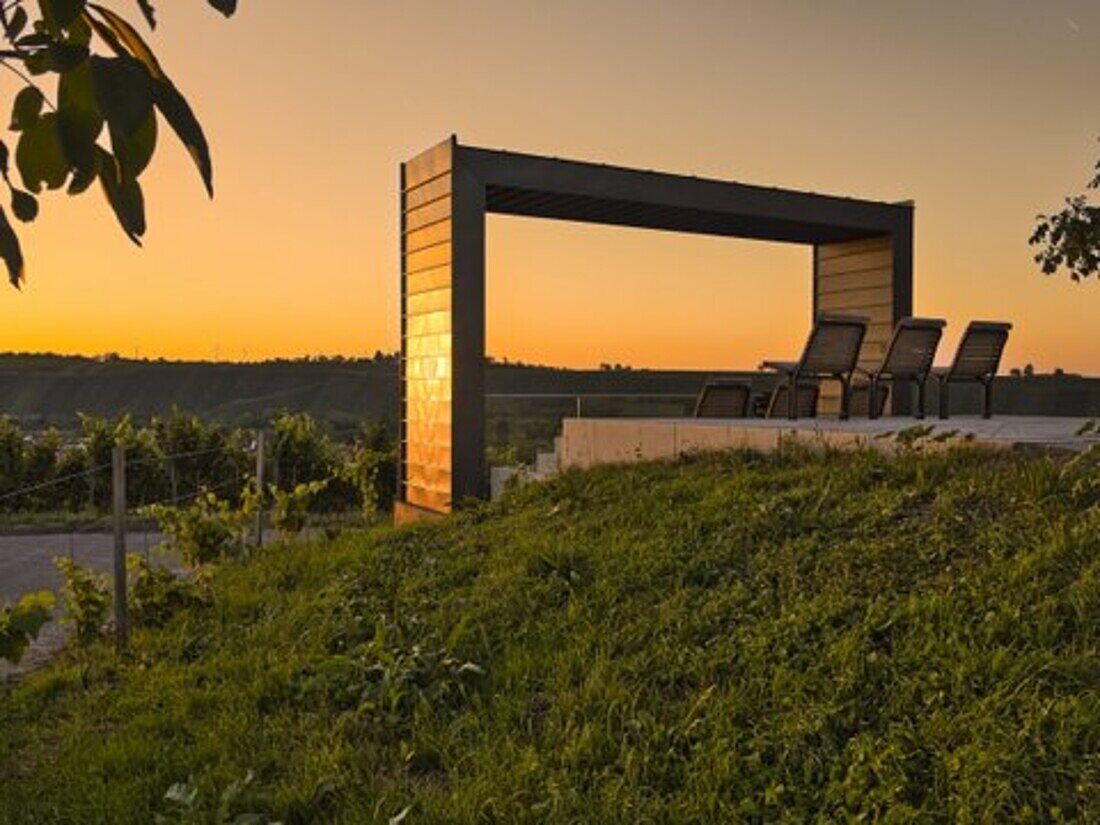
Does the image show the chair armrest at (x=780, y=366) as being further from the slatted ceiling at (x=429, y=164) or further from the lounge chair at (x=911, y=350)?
the slatted ceiling at (x=429, y=164)

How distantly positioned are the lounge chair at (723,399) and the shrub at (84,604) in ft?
21.4

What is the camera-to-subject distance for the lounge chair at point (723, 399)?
10266 mm

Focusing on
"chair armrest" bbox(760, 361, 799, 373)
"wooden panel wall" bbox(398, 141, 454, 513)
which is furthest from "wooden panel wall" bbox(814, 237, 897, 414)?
"wooden panel wall" bbox(398, 141, 454, 513)

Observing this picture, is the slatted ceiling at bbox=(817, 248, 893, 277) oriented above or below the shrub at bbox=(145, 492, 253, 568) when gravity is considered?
above

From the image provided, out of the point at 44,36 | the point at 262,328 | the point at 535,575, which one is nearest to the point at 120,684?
the point at 535,575

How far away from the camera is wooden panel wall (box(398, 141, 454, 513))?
8555 mm

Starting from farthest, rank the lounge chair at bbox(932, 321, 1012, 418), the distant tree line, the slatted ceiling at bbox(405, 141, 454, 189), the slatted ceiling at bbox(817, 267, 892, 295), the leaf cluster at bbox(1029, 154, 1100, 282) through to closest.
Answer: the distant tree line
the slatted ceiling at bbox(817, 267, 892, 295)
the slatted ceiling at bbox(405, 141, 454, 189)
the lounge chair at bbox(932, 321, 1012, 418)
the leaf cluster at bbox(1029, 154, 1100, 282)

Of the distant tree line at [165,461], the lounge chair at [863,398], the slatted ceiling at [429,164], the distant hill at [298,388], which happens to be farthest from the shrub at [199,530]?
the lounge chair at [863,398]

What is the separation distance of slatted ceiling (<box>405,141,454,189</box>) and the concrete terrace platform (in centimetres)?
267

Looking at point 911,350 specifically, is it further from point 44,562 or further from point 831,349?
point 44,562

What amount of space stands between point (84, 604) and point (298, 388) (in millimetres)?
29312

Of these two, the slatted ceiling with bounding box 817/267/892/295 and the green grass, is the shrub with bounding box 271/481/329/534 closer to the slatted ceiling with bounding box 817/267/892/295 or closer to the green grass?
the green grass

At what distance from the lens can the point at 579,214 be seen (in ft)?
32.1

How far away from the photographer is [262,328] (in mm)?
19000
